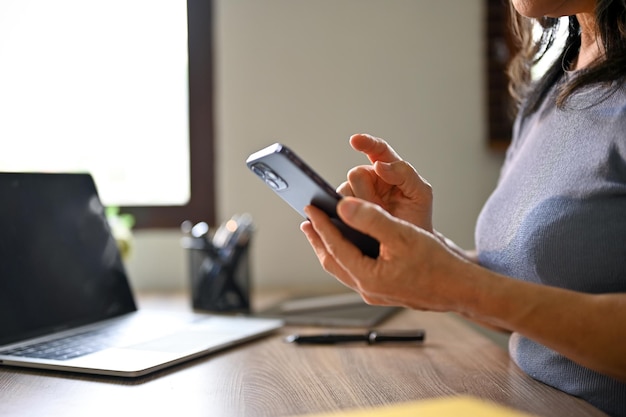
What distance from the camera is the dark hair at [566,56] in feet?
2.74

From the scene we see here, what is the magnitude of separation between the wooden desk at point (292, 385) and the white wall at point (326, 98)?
74 cm

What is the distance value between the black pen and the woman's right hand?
7.9 inches

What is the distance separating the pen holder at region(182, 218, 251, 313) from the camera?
135cm

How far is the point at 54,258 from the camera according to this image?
1.04m

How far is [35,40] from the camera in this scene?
5.46 ft

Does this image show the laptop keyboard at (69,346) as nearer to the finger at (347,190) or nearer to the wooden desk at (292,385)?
the wooden desk at (292,385)

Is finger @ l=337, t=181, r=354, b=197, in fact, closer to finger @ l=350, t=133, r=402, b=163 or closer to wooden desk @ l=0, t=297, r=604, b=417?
finger @ l=350, t=133, r=402, b=163

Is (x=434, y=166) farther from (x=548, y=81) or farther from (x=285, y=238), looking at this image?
(x=548, y=81)

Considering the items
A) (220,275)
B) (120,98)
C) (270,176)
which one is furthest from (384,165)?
→ (120,98)

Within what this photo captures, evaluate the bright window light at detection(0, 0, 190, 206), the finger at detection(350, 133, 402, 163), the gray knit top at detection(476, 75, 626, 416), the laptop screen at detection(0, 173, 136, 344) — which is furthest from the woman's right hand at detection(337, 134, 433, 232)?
the bright window light at detection(0, 0, 190, 206)

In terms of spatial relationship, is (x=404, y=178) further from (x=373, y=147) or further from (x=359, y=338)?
(x=359, y=338)

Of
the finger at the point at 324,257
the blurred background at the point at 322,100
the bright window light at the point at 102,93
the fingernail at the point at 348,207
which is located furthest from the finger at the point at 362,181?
the bright window light at the point at 102,93

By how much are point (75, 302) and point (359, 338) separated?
0.44 meters

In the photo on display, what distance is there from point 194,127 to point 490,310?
1188 mm
